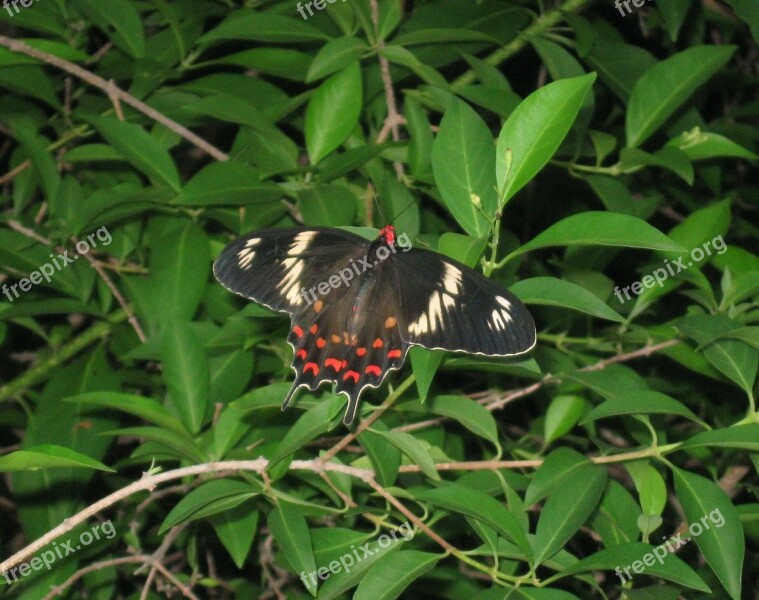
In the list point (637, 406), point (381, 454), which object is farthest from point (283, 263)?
point (637, 406)

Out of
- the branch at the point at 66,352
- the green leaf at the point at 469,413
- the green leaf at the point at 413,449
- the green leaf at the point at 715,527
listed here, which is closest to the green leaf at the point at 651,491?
the green leaf at the point at 715,527

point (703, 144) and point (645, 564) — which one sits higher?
point (703, 144)

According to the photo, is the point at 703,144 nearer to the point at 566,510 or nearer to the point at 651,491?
the point at 651,491

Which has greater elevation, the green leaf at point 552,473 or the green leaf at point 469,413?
the green leaf at point 469,413

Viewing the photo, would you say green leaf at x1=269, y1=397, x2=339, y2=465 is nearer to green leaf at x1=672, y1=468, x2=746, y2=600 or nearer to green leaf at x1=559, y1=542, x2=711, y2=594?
green leaf at x1=559, y1=542, x2=711, y2=594

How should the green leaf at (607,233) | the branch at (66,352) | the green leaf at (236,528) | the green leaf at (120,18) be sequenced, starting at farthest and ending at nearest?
the branch at (66,352) < the green leaf at (120,18) < the green leaf at (236,528) < the green leaf at (607,233)

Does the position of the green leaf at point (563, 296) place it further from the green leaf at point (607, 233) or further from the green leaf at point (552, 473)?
the green leaf at point (552, 473)

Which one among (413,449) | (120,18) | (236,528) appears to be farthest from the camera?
(120,18)
